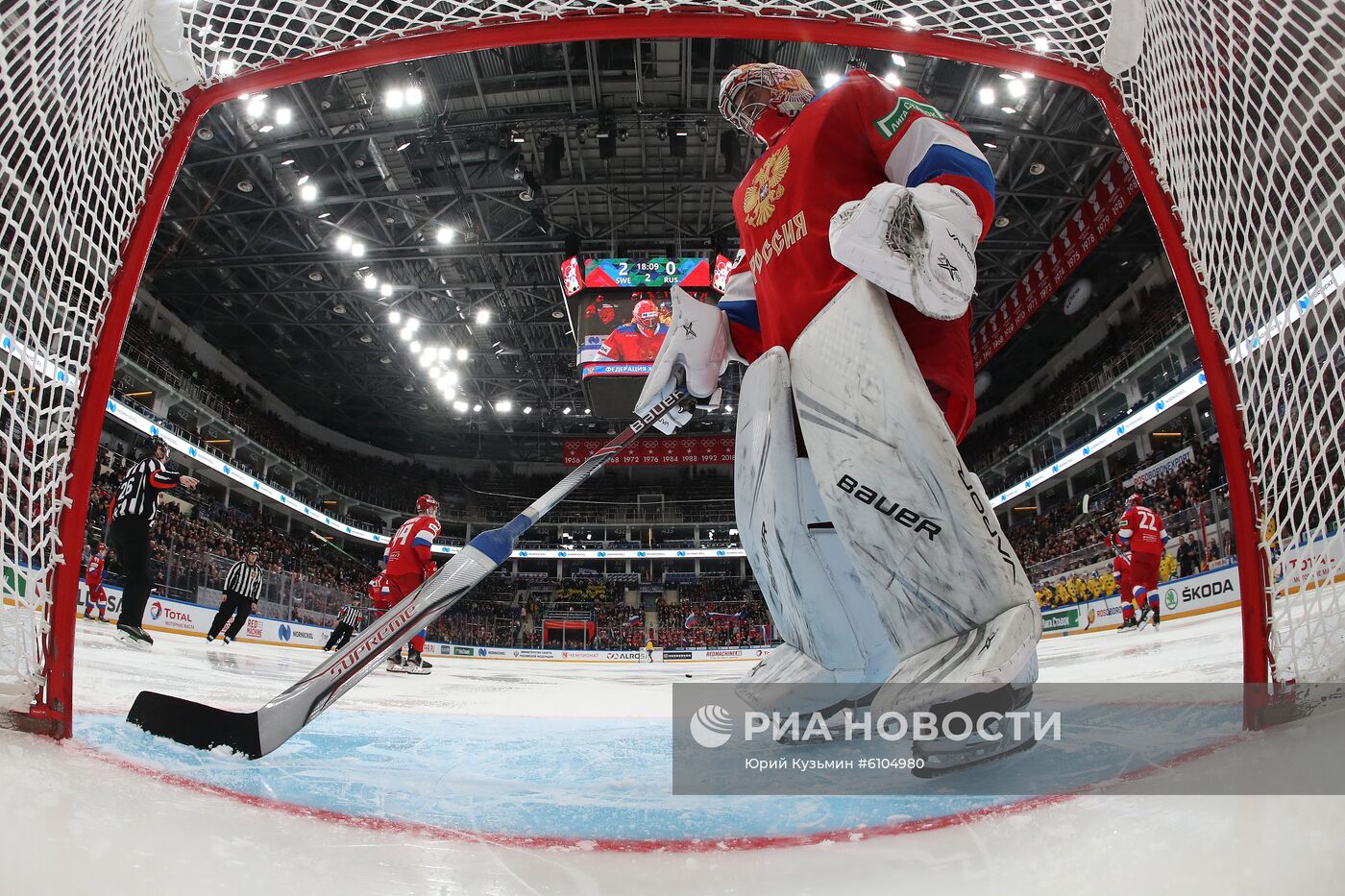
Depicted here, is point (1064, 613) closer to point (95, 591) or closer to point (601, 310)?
point (601, 310)

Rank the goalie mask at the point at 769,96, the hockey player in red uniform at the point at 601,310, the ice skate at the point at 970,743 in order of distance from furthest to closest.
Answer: the hockey player in red uniform at the point at 601,310 < the goalie mask at the point at 769,96 < the ice skate at the point at 970,743

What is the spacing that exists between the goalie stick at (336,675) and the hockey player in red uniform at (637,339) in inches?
340

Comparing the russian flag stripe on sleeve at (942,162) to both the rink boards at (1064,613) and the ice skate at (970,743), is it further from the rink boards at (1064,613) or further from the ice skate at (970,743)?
the rink boards at (1064,613)

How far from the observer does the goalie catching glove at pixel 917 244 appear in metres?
1.07

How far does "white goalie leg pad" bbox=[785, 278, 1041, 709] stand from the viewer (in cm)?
99

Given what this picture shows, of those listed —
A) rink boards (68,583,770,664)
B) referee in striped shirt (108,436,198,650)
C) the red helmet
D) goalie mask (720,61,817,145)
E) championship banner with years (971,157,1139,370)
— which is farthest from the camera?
championship banner with years (971,157,1139,370)

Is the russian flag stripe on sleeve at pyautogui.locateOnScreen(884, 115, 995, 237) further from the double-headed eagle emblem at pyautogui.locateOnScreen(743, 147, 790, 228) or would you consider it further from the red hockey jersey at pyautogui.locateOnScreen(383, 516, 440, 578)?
the red hockey jersey at pyautogui.locateOnScreen(383, 516, 440, 578)

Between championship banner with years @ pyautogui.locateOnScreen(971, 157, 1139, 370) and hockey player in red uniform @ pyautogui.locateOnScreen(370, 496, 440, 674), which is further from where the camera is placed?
championship banner with years @ pyautogui.locateOnScreen(971, 157, 1139, 370)

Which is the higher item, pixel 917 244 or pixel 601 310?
pixel 601 310

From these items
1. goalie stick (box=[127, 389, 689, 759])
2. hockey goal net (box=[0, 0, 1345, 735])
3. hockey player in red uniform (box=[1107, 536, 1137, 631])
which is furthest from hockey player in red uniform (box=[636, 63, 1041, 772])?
hockey player in red uniform (box=[1107, 536, 1137, 631])

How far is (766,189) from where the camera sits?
4.73 feet

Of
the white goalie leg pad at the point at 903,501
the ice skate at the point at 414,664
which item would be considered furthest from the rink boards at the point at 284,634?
the white goalie leg pad at the point at 903,501

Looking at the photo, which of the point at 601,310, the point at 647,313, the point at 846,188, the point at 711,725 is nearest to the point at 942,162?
the point at 846,188

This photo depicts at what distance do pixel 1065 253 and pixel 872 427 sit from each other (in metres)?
14.7
